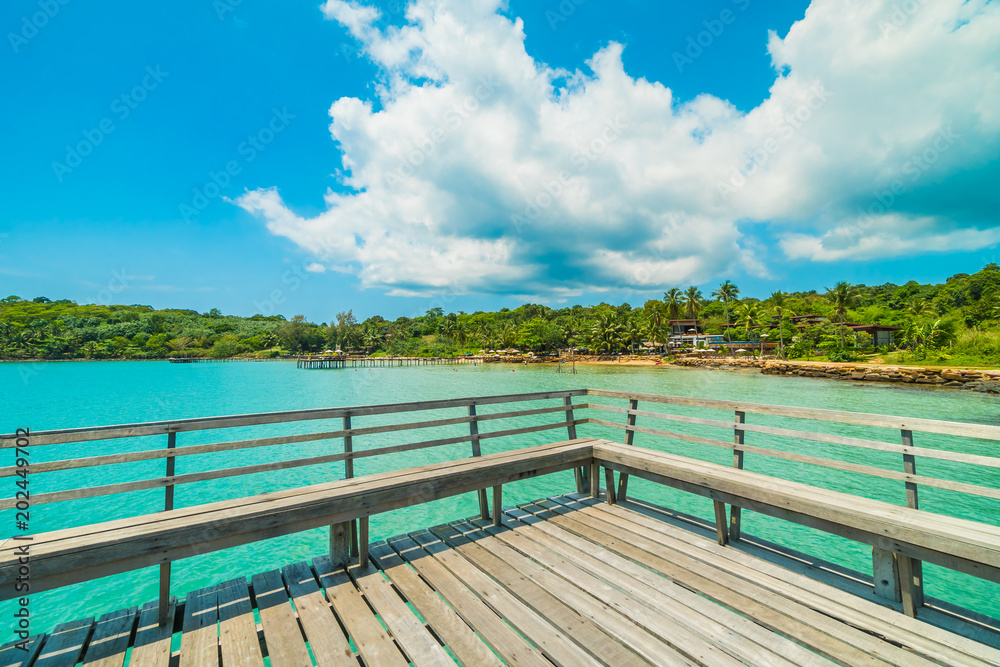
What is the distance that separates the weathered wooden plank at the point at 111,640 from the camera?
239 cm

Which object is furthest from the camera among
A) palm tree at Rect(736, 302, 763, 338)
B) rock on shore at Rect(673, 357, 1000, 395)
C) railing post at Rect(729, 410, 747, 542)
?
palm tree at Rect(736, 302, 763, 338)

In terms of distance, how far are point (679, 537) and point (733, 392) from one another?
28.8 meters

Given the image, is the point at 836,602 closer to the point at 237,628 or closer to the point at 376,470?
the point at 237,628

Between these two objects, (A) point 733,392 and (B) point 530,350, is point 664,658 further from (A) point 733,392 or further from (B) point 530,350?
(B) point 530,350

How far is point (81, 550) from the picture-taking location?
Result: 241 centimetres

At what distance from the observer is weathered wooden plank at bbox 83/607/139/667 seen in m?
2.39

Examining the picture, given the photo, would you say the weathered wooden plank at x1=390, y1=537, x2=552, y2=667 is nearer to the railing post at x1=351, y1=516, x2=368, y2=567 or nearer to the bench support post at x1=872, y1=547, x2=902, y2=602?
the railing post at x1=351, y1=516, x2=368, y2=567

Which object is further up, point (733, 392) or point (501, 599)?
point (501, 599)

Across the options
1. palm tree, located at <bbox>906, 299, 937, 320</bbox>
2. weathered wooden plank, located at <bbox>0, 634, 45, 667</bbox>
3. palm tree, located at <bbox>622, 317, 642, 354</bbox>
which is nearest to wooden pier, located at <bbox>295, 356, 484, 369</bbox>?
palm tree, located at <bbox>622, 317, 642, 354</bbox>

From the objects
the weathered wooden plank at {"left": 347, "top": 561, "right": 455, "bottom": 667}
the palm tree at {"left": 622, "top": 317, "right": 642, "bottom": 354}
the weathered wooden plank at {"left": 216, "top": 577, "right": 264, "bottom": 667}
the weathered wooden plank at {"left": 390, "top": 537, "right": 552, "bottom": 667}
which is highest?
the palm tree at {"left": 622, "top": 317, "right": 642, "bottom": 354}

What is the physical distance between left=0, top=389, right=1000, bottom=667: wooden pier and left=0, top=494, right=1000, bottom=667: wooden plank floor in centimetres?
1

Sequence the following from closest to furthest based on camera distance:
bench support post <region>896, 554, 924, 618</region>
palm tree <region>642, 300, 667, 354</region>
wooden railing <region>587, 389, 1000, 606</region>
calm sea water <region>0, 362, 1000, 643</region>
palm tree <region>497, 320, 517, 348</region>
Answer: bench support post <region>896, 554, 924, 618</region>
wooden railing <region>587, 389, 1000, 606</region>
calm sea water <region>0, 362, 1000, 643</region>
palm tree <region>642, 300, 667, 354</region>
palm tree <region>497, 320, 517, 348</region>

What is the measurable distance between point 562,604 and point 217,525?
7.84 ft

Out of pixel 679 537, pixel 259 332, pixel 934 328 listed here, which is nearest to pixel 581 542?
pixel 679 537
